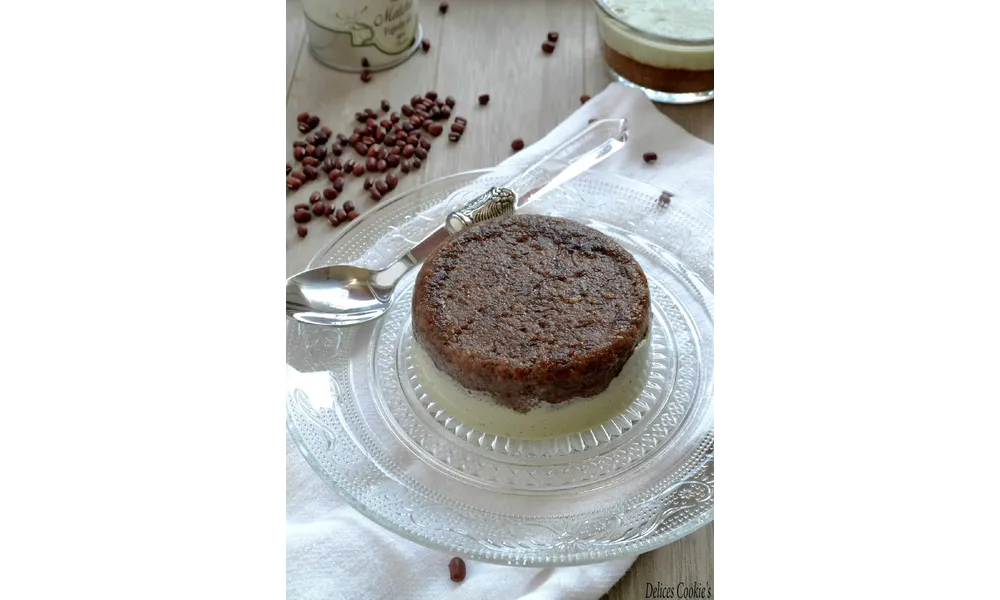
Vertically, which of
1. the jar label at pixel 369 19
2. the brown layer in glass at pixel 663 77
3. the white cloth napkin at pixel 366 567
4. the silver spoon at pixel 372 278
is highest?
the jar label at pixel 369 19

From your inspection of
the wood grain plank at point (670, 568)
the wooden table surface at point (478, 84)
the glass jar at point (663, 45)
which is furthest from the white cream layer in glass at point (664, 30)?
the wood grain plank at point (670, 568)

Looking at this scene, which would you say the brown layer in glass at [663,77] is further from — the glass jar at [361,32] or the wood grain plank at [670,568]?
the wood grain plank at [670,568]

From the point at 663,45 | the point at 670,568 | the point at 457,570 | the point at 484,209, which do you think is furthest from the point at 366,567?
the point at 663,45

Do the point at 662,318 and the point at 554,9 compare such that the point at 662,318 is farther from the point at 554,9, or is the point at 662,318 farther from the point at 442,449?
the point at 554,9

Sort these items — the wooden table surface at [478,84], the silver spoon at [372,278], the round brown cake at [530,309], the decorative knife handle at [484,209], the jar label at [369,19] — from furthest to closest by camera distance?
the jar label at [369,19] → the wooden table surface at [478,84] → the decorative knife handle at [484,209] → the silver spoon at [372,278] → the round brown cake at [530,309]

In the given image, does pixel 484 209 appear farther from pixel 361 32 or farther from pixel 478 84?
pixel 361 32

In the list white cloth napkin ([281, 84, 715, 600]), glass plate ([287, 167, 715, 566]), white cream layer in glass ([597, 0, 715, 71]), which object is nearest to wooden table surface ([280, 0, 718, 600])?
white cream layer in glass ([597, 0, 715, 71])

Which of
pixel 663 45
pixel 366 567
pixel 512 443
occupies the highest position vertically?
pixel 663 45
